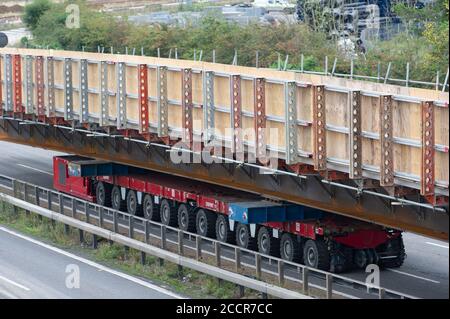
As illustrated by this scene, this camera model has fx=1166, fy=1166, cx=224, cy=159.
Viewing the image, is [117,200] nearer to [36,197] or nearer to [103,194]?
[103,194]

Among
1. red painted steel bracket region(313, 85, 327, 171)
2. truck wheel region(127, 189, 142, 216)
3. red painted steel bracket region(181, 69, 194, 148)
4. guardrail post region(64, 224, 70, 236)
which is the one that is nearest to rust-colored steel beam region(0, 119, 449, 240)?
red painted steel bracket region(313, 85, 327, 171)

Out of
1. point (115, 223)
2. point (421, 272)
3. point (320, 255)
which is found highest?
point (115, 223)

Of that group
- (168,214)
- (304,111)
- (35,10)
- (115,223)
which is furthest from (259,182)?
(35,10)

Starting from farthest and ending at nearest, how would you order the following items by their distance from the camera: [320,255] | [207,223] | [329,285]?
[207,223] < [320,255] < [329,285]

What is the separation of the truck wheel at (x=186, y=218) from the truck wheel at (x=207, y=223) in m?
0.43

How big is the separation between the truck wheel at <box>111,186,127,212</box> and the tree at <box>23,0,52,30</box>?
43.5 m

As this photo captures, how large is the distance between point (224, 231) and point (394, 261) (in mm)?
4932

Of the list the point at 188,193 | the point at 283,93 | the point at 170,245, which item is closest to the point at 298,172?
the point at 283,93

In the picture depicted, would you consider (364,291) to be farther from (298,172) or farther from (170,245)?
(170,245)

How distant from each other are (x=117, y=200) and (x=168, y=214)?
3356mm

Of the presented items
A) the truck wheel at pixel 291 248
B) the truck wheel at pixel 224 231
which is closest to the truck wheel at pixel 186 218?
the truck wheel at pixel 224 231

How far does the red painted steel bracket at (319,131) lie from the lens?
2220cm

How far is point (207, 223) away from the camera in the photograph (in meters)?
31.0

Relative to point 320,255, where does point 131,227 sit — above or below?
above
